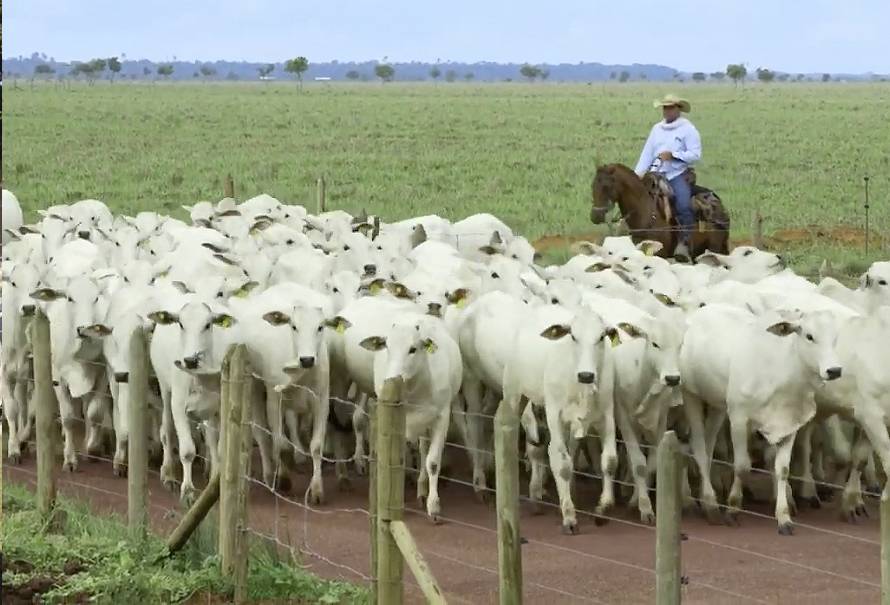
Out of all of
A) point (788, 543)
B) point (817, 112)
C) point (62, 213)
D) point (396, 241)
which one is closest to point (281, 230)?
point (396, 241)

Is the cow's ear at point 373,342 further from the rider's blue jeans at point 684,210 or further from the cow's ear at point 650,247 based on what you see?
the rider's blue jeans at point 684,210

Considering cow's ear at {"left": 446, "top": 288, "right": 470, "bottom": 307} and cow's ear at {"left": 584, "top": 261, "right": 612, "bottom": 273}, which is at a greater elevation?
cow's ear at {"left": 446, "top": 288, "right": 470, "bottom": 307}

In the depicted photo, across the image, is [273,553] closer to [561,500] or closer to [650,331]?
[561,500]

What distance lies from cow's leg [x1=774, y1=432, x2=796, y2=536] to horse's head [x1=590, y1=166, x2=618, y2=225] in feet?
30.4

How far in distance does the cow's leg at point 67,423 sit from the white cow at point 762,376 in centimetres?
461

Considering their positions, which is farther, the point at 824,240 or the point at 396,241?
the point at 824,240

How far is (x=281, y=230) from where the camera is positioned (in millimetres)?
18359

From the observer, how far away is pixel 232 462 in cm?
931

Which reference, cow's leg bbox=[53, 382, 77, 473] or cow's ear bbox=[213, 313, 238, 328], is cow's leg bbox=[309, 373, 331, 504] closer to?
cow's ear bbox=[213, 313, 238, 328]

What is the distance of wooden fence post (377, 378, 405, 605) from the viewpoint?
811 cm

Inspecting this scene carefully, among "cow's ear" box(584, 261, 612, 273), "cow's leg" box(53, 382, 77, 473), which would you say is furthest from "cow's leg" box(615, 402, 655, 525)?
"cow's leg" box(53, 382, 77, 473)

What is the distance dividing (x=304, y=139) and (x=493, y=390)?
4273 cm

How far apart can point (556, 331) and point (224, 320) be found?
8.30ft

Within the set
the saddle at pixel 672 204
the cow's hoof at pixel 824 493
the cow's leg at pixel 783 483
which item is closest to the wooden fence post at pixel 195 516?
the cow's leg at pixel 783 483
